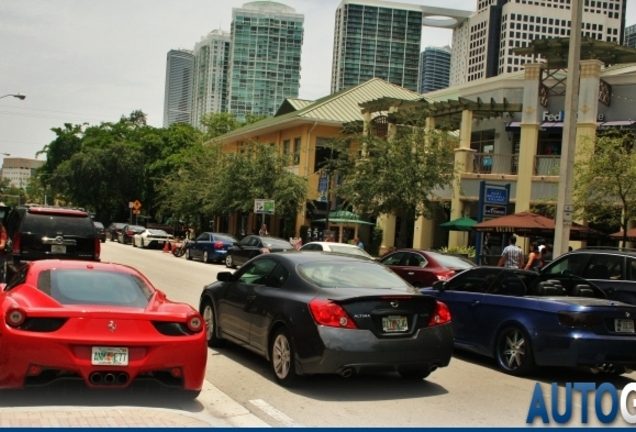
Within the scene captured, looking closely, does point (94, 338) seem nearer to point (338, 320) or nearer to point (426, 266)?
point (338, 320)

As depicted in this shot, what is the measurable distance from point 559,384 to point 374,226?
31.1 m

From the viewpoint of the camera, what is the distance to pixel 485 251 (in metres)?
29.9

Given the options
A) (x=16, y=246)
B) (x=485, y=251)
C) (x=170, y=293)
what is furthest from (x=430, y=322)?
(x=485, y=251)

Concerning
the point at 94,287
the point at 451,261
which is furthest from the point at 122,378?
the point at 451,261

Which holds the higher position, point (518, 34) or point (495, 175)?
point (518, 34)

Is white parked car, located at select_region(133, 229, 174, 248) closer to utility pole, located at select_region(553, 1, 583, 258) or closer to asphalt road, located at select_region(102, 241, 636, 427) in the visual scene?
utility pole, located at select_region(553, 1, 583, 258)

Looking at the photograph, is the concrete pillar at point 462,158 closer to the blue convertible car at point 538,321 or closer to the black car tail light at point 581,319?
the blue convertible car at point 538,321

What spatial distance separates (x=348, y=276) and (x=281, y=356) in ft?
4.05

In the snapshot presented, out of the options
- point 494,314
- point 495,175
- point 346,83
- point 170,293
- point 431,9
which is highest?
point 431,9

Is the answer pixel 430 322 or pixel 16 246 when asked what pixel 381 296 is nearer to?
pixel 430 322

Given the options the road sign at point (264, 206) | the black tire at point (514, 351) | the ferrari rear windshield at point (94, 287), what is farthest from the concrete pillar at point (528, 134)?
the ferrari rear windshield at point (94, 287)

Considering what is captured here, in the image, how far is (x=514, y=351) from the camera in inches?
372

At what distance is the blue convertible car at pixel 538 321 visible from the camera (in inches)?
345

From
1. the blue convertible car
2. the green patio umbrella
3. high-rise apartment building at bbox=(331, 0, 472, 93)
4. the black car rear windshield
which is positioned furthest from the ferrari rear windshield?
high-rise apartment building at bbox=(331, 0, 472, 93)
